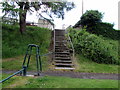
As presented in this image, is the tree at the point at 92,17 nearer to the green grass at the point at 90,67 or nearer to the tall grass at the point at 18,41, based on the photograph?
the tall grass at the point at 18,41

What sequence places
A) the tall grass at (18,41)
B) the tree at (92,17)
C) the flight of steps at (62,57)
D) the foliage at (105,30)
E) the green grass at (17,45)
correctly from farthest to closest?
the foliage at (105,30), the tree at (92,17), the tall grass at (18,41), the flight of steps at (62,57), the green grass at (17,45)

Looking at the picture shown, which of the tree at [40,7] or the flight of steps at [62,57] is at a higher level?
the tree at [40,7]

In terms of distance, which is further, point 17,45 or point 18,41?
point 18,41

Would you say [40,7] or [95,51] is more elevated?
[40,7]

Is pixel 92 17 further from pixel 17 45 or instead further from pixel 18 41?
pixel 17 45

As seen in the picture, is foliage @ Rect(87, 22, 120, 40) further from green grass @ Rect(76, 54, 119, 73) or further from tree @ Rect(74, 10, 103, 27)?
green grass @ Rect(76, 54, 119, 73)

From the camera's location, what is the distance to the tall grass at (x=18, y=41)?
308 inches

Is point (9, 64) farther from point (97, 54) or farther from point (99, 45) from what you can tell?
point (99, 45)

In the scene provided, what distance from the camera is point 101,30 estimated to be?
42.7 feet

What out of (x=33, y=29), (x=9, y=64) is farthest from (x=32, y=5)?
(x=9, y=64)

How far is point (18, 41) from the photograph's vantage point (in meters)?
9.42

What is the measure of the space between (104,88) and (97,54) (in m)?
4.27

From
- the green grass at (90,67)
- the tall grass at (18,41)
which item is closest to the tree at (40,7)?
the tall grass at (18,41)

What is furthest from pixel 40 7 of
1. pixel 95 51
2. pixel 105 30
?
pixel 105 30
